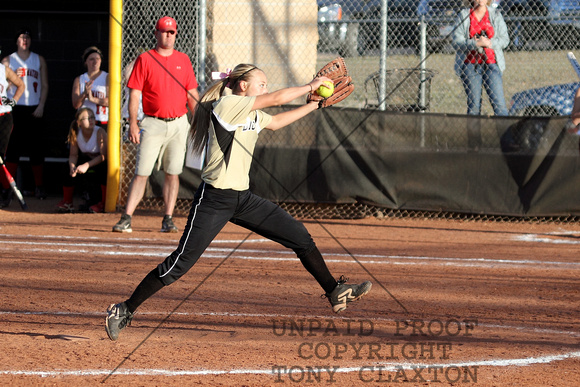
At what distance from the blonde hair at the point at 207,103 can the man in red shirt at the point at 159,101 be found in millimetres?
3776

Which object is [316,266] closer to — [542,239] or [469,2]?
[542,239]

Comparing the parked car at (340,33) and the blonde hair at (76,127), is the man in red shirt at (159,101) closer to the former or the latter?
the blonde hair at (76,127)

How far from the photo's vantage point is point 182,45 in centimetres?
1066

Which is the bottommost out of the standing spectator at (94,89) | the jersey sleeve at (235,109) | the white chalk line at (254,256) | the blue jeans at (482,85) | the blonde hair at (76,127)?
the white chalk line at (254,256)

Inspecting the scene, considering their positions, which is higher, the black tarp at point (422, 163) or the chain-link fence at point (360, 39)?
the chain-link fence at point (360, 39)

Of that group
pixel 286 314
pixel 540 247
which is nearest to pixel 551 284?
pixel 540 247

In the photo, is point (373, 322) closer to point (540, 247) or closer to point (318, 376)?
point (318, 376)

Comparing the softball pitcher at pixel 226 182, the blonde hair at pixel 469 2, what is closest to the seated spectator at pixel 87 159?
the blonde hair at pixel 469 2

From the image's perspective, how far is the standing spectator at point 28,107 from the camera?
11375 millimetres

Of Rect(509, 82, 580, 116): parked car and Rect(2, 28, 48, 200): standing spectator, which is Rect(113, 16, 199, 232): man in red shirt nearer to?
Rect(2, 28, 48, 200): standing spectator

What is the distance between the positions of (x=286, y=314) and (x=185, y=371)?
1.35m

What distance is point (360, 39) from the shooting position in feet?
37.4

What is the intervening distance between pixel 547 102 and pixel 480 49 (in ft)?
4.45

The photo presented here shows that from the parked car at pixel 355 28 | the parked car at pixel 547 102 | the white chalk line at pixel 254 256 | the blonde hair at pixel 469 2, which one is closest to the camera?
the white chalk line at pixel 254 256
